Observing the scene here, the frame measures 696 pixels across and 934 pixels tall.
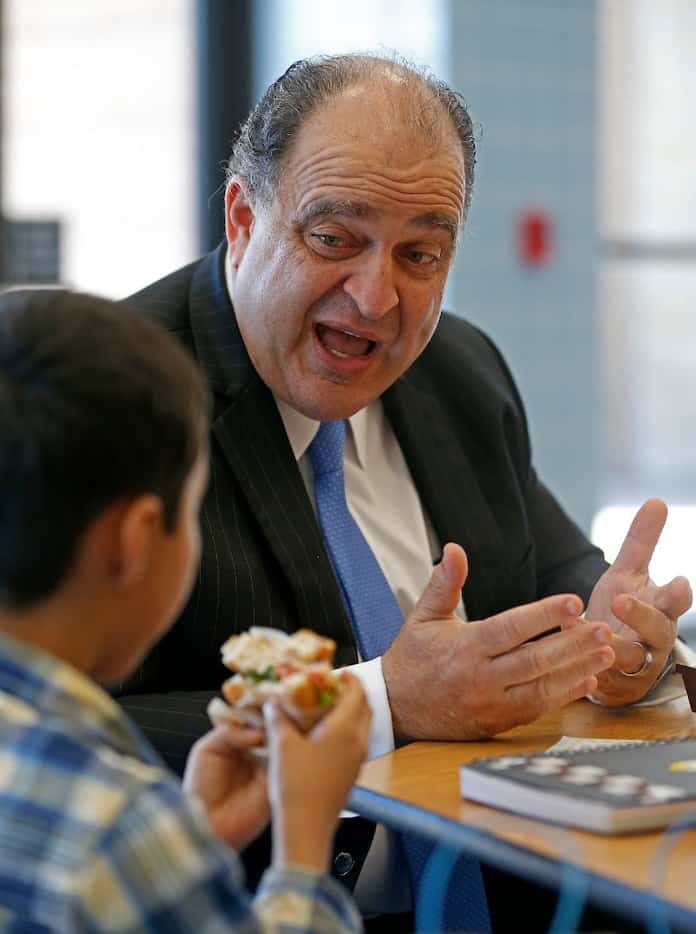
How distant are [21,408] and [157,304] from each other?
1.11m

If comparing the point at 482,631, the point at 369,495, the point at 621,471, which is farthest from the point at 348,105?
the point at 621,471

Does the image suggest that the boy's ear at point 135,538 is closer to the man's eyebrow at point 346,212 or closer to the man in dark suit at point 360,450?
the man in dark suit at point 360,450

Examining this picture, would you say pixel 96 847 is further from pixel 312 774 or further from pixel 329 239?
pixel 329 239

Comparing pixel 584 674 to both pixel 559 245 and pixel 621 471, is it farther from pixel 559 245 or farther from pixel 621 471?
pixel 621 471

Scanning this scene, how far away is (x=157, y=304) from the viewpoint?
216 centimetres

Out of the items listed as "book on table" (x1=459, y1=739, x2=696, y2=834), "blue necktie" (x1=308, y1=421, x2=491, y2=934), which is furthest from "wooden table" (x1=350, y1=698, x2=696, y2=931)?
"blue necktie" (x1=308, y1=421, x2=491, y2=934)

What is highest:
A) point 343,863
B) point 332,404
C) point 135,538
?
point 135,538

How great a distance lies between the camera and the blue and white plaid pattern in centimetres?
99

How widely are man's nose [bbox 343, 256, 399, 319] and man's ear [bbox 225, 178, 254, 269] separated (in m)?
0.19

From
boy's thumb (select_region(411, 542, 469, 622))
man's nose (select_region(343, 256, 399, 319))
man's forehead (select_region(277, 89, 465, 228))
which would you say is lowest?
boy's thumb (select_region(411, 542, 469, 622))

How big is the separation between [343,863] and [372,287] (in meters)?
0.74

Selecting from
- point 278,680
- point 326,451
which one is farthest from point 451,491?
point 278,680

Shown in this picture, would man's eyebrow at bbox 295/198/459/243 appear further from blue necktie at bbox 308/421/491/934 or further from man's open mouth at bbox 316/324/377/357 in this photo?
blue necktie at bbox 308/421/491/934

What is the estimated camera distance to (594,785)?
1340 mm
